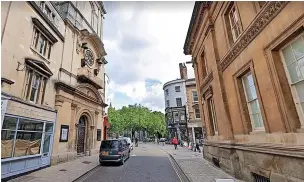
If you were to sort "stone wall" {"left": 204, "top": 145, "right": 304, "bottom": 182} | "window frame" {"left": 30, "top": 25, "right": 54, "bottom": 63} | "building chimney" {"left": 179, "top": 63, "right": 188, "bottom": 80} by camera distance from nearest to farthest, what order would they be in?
"stone wall" {"left": 204, "top": 145, "right": 304, "bottom": 182}, "window frame" {"left": 30, "top": 25, "right": 54, "bottom": 63}, "building chimney" {"left": 179, "top": 63, "right": 188, "bottom": 80}

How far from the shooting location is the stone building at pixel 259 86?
16.7 ft

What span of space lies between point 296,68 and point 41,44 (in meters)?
14.5

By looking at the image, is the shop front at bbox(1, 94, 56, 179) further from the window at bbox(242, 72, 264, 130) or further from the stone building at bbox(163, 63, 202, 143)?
the stone building at bbox(163, 63, 202, 143)

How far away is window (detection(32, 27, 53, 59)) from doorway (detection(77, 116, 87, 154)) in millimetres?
7125

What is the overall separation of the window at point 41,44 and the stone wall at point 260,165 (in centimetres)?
1329

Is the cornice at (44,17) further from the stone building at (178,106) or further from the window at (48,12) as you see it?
the stone building at (178,106)

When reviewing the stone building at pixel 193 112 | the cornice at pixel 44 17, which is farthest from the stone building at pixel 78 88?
the stone building at pixel 193 112

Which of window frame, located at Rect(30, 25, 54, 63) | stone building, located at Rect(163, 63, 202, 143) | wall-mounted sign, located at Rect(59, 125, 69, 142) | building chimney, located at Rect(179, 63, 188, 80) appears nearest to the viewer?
window frame, located at Rect(30, 25, 54, 63)

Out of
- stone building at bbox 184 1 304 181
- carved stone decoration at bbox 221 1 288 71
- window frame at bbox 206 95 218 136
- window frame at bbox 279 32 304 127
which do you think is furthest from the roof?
window frame at bbox 279 32 304 127

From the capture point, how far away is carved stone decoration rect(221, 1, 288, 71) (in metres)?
5.47

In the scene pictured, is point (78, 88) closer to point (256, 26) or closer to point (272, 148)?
point (256, 26)

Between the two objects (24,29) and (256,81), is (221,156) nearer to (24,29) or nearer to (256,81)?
(256,81)

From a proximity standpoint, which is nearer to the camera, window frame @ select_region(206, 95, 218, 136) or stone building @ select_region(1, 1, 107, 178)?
stone building @ select_region(1, 1, 107, 178)

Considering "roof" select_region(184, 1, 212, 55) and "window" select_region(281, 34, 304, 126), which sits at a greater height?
"roof" select_region(184, 1, 212, 55)
